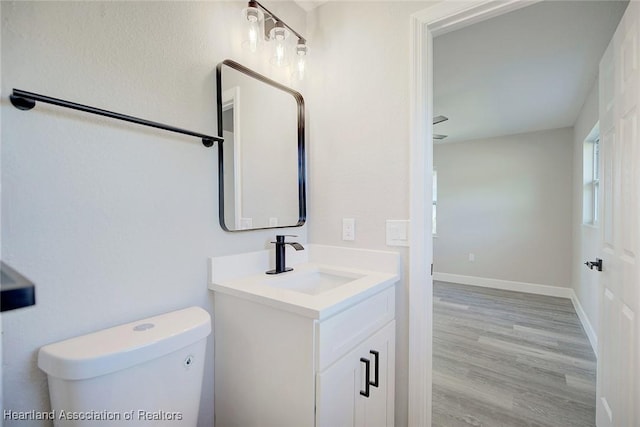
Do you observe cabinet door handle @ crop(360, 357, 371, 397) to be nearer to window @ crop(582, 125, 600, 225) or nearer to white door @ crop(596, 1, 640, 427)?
white door @ crop(596, 1, 640, 427)

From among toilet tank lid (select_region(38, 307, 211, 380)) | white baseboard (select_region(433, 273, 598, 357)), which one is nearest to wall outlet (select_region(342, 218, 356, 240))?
toilet tank lid (select_region(38, 307, 211, 380))

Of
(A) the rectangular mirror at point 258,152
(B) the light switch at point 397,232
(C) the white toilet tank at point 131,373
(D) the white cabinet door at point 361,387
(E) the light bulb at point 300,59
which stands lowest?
(D) the white cabinet door at point 361,387

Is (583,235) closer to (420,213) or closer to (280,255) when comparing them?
(420,213)

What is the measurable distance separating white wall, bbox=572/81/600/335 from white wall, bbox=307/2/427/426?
2.34 m

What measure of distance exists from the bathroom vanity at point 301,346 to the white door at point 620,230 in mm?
890

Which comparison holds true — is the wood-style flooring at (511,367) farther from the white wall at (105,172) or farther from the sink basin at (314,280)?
the white wall at (105,172)

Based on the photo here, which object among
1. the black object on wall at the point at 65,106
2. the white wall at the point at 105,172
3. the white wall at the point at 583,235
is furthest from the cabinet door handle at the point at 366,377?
the white wall at the point at 583,235

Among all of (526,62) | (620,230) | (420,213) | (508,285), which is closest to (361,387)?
(420,213)

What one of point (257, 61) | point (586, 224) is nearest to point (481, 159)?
point (586, 224)

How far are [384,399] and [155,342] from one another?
982 millimetres

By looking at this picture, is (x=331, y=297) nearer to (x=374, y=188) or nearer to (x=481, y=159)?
(x=374, y=188)

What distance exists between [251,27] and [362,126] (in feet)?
2.24

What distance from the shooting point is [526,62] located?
225cm

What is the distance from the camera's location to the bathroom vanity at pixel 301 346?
3.11 ft
